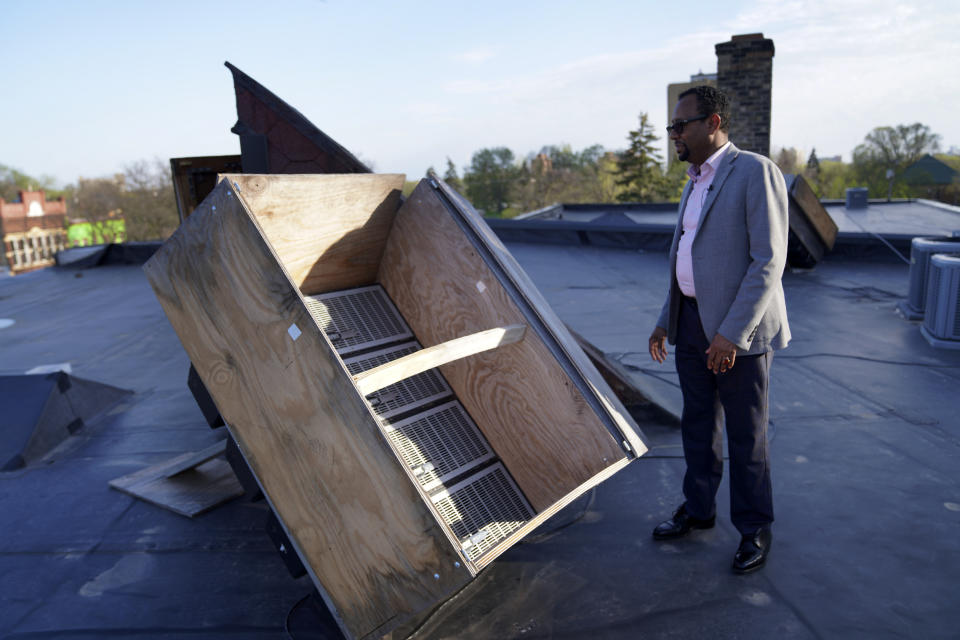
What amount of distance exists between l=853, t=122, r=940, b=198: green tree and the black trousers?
61.7m

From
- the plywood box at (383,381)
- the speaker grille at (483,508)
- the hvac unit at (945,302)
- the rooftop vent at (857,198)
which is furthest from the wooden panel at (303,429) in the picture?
the rooftop vent at (857,198)

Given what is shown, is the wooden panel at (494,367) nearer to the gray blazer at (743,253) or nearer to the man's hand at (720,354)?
the man's hand at (720,354)

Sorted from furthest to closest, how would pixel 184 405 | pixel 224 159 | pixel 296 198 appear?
pixel 184 405 < pixel 224 159 < pixel 296 198

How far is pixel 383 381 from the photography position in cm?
221

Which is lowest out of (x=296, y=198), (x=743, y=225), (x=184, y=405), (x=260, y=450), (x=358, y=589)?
(x=184, y=405)

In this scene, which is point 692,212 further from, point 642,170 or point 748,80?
point 642,170

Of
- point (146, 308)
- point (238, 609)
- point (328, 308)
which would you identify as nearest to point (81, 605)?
point (238, 609)

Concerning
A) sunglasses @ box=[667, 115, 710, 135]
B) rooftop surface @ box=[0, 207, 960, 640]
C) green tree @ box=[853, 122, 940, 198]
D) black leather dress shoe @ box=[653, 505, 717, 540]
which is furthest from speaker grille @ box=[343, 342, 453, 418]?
green tree @ box=[853, 122, 940, 198]

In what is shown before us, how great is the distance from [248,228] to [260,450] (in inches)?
29.7

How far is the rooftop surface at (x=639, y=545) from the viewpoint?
2293mm

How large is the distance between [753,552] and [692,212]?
1362 millimetres

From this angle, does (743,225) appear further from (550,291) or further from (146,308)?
(146,308)

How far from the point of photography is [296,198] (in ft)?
9.02

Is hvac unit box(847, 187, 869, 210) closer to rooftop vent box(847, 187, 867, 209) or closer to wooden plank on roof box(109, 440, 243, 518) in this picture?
rooftop vent box(847, 187, 867, 209)
